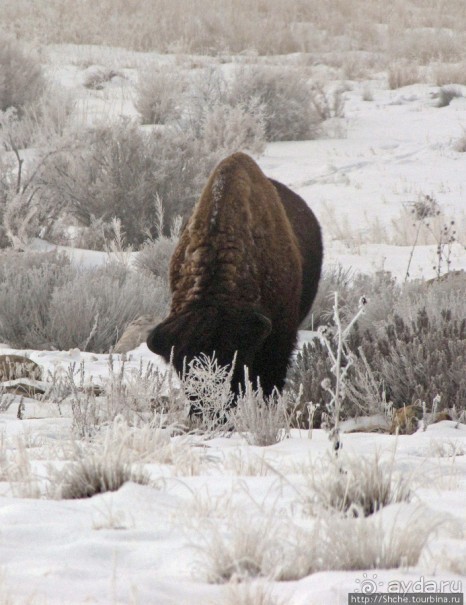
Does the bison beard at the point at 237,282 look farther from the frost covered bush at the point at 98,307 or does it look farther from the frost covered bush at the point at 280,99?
the frost covered bush at the point at 280,99

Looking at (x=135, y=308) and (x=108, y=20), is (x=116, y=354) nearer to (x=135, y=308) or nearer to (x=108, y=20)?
(x=135, y=308)

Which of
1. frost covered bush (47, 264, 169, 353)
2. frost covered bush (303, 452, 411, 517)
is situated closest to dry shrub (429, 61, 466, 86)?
frost covered bush (47, 264, 169, 353)

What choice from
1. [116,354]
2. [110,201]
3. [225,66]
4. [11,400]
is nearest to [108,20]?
[225,66]

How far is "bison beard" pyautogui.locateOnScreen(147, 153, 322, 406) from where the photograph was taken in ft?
16.4

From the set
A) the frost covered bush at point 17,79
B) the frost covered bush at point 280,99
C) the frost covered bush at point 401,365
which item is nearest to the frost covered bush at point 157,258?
the frost covered bush at point 401,365

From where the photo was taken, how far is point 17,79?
18.5m

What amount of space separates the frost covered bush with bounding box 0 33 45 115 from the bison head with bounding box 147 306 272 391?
1378 cm

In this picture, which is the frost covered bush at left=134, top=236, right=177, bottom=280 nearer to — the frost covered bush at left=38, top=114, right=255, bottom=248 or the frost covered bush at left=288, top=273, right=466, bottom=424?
the frost covered bush at left=38, top=114, right=255, bottom=248

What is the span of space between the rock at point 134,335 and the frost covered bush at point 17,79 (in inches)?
439

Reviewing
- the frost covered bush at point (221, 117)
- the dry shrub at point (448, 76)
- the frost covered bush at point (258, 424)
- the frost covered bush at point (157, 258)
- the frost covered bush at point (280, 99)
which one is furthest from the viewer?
the dry shrub at point (448, 76)

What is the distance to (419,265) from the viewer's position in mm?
9930

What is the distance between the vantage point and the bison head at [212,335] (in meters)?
4.93

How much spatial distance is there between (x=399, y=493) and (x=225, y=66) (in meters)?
22.3

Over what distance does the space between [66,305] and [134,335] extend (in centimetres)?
66
